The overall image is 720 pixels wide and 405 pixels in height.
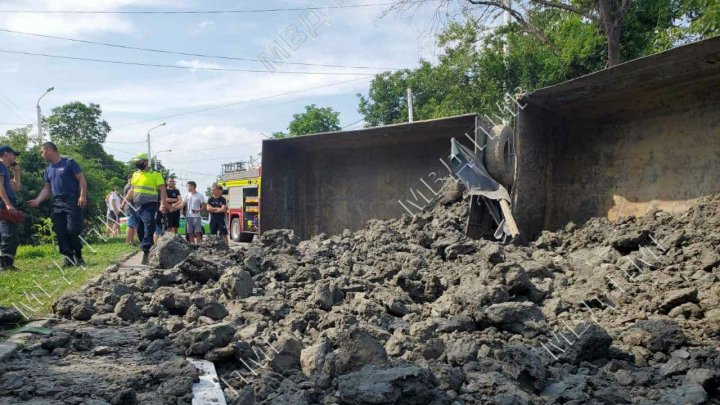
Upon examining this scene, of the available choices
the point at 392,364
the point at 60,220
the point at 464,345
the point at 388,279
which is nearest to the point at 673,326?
the point at 464,345

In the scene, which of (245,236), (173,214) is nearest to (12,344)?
(173,214)

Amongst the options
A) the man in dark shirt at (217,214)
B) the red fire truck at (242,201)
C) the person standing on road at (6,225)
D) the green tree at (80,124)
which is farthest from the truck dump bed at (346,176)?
the green tree at (80,124)

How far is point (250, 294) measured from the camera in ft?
15.9

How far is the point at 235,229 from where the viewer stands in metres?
16.3

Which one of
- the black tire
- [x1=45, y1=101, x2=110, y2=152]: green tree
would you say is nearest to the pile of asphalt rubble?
the black tire

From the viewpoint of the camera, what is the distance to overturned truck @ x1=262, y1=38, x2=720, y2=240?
5.34 m

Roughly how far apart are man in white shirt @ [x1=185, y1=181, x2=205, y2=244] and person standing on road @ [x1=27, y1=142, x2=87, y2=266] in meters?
3.37

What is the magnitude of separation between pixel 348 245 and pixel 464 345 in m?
3.58

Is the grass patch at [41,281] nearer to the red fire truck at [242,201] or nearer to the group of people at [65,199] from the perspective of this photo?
the group of people at [65,199]

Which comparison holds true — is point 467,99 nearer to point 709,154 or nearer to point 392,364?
point 709,154

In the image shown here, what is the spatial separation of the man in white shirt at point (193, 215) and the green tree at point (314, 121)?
28.1 metres

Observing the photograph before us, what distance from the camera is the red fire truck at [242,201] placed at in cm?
1475

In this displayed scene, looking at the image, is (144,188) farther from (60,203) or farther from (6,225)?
(6,225)

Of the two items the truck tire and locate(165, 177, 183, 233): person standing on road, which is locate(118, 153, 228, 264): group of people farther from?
the truck tire
